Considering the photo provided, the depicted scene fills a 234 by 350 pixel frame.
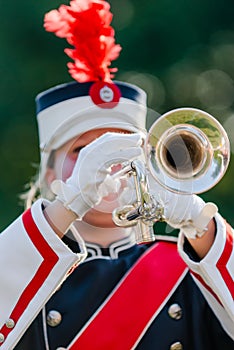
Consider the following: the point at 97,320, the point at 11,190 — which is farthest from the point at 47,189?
the point at 11,190

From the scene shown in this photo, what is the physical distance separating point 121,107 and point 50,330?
2.01ft

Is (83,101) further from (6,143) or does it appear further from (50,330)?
(6,143)

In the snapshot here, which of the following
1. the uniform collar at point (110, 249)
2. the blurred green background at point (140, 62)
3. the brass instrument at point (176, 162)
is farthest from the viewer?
the blurred green background at point (140, 62)

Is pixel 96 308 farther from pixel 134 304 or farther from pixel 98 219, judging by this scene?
pixel 98 219

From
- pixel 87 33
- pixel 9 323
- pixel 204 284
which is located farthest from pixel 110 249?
pixel 87 33

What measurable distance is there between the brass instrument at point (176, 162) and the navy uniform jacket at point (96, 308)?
32 cm

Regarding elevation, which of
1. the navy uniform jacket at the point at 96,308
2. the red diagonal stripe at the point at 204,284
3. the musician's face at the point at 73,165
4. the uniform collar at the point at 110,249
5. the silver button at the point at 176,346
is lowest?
the silver button at the point at 176,346

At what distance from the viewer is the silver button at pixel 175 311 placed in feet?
10.0

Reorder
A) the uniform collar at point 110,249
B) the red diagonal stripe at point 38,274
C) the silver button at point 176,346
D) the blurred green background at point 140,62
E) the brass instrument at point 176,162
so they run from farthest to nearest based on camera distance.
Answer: the blurred green background at point 140,62
the uniform collar at point 110,249
the silver button at point 176,346
the red diagonal stripe at point 38,274
the brass instrument at point 176,162

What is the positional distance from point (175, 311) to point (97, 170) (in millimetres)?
472

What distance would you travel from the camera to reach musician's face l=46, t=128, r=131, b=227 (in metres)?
3.06

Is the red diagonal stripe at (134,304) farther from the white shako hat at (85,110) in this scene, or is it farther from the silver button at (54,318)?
the white shako hat at (85,110)

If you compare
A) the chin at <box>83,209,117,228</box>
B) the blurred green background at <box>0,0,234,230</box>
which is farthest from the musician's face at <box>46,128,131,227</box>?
the blurred green background at <box>0,0,234,230</box>

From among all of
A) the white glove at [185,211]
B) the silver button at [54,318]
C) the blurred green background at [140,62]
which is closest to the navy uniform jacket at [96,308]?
the silver button at [54,318]
